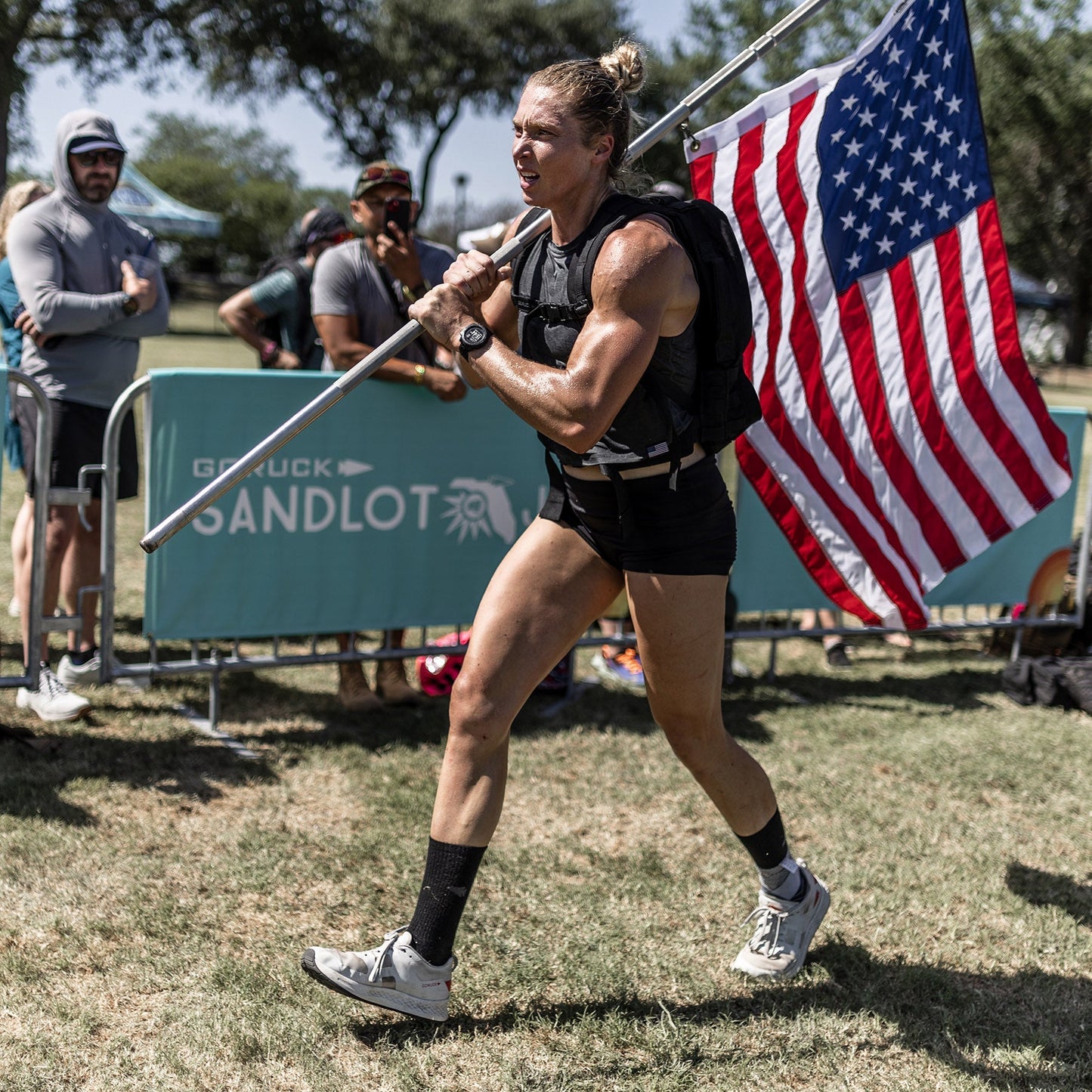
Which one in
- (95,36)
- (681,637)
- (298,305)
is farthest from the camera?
(95,36)

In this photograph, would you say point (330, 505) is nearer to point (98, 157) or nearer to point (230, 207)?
point (98, 157)

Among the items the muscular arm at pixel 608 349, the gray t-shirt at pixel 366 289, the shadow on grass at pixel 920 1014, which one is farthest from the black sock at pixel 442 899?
the gray t-shirt at pixel 366 289

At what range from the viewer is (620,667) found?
20.5ft

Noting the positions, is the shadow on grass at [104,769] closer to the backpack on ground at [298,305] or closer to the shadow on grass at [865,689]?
the backpack on ground at [298,305]

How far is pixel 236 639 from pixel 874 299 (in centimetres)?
297

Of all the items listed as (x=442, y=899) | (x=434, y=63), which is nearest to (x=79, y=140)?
(x=442, y=899)

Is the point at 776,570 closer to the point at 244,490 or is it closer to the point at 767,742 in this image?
the point at 767,742

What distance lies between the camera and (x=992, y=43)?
117ft

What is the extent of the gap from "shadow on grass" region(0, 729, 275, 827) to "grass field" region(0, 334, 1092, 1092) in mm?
16

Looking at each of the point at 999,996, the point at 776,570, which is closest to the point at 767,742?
the point at 776,570

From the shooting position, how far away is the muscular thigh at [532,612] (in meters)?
2.97

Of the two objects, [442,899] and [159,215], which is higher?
[159,215]

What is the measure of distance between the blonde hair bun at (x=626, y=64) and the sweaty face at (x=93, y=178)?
2.88 m

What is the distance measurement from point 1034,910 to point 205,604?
3369mm
